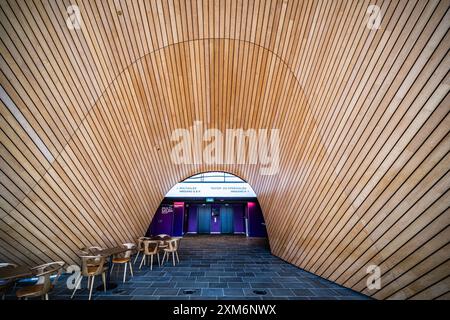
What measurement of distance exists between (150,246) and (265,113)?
18.9 ft

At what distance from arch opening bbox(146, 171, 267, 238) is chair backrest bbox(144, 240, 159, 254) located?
18.4 ft

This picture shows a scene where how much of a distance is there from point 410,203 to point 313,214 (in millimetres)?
2455

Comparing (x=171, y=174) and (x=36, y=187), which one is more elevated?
(x=171, y=174)

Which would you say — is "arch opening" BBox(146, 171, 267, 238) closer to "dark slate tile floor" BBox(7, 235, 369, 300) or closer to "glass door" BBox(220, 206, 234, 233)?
"glass door" BBox(220, 206, 234, 233)

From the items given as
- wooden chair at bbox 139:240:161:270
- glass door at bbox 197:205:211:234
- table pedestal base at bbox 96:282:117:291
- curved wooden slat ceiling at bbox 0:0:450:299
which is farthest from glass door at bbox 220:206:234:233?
table pedestal base at bbox 96:282:117:291

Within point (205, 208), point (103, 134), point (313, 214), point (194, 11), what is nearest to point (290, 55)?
point (194, 11)

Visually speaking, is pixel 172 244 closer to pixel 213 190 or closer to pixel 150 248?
pixel 150 248

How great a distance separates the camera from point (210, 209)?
16344 millimetres

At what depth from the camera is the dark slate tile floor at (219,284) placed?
161 inches

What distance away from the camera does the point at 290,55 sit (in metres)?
5.28

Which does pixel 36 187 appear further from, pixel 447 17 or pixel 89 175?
pixel 447 17

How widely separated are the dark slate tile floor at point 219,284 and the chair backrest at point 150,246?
487 millimetres

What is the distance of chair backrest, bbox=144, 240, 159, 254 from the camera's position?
623cm

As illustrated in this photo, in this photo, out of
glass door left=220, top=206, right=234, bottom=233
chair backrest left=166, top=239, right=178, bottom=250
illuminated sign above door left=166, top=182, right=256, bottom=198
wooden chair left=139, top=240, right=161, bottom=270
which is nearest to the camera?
wooden chair left=139, top=240, right=161, bottom=270
